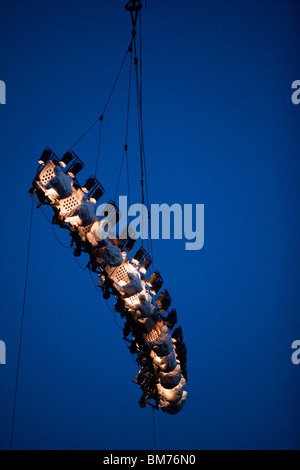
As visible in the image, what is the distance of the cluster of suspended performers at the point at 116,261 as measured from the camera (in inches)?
229

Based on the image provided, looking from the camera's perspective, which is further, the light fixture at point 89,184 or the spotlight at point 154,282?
the spotlight at point 154,282

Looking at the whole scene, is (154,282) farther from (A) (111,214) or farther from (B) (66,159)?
(B) (66,159)

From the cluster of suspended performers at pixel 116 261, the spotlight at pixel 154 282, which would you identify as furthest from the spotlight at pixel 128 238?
the spotlight at pixel 154 282

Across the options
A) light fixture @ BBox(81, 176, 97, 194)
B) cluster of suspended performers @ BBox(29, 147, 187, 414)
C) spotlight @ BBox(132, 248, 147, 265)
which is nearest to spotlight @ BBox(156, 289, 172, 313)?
cluster of suspended performers @ BBox(29, 147, 187, 414)

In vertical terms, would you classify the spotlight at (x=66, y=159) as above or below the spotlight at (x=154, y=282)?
above

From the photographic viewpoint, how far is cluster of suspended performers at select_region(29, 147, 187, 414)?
5828 mm

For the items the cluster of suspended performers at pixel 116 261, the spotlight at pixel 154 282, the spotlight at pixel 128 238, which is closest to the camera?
the cluster of suspended performers at pixel 116 261

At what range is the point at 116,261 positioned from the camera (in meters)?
6.17

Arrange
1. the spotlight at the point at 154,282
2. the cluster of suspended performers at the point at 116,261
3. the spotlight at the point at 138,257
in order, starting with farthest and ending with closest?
the spotlight at the point at 154,282
the spotlight at the point at 138,257
the cluster of suspended performers at the point at 116,261

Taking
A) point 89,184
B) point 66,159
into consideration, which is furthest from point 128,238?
point 66,159

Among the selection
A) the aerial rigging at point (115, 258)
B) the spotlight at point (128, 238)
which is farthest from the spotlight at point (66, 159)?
the spotlight at point (128, 238)

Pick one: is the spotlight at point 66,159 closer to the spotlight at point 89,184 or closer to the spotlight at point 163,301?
the spotlight at point 89,184

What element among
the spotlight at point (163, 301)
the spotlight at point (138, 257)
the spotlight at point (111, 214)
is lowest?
the spotlight at point (163, 301)

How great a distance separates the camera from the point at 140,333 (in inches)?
276
